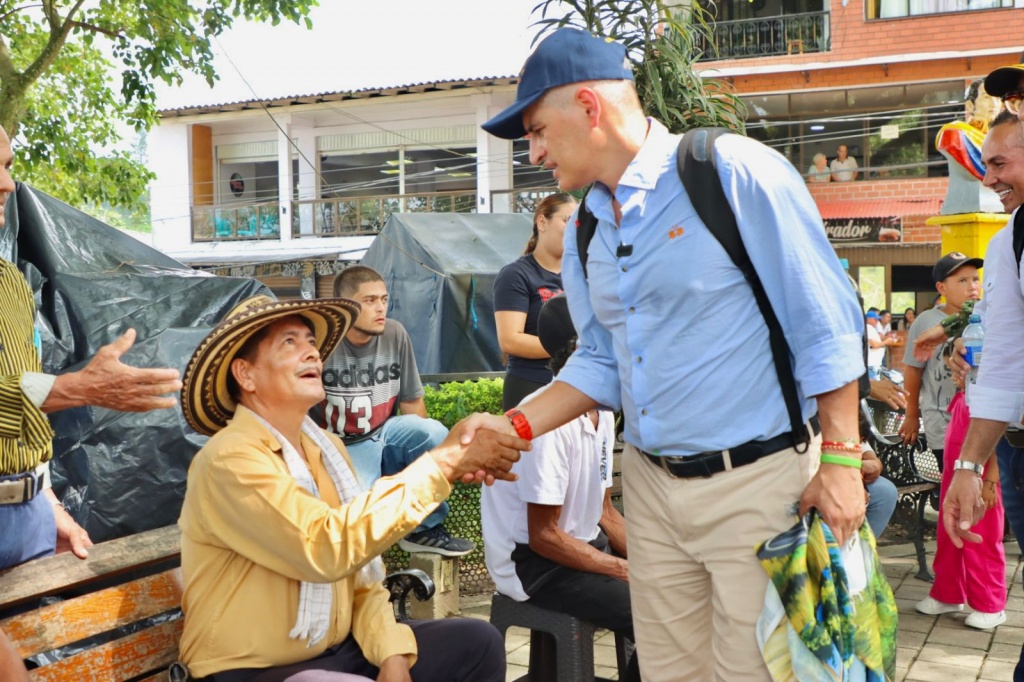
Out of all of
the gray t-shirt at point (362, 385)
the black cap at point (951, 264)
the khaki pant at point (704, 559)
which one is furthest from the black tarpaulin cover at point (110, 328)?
the black cap at point (951, 264)

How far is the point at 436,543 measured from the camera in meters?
5.25

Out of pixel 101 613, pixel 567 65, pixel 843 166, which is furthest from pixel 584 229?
pixel 843 166

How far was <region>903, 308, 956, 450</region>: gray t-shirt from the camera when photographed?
6453mm

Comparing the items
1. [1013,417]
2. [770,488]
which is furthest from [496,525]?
[1013,417]

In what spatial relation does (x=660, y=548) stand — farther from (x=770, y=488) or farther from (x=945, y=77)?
(x=945, y=77)

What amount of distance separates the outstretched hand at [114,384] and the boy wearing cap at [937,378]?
16.4ft

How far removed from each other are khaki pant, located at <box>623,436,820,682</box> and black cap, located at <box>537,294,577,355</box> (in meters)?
1.09

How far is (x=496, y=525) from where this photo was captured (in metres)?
3.76

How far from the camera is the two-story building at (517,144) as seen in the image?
21688mm

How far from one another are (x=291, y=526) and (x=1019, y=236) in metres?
2.34

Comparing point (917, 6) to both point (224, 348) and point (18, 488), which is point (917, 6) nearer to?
point (224, 348)

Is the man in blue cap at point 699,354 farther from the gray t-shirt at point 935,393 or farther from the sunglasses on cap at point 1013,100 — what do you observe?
the gray t-shirt at point 935,393

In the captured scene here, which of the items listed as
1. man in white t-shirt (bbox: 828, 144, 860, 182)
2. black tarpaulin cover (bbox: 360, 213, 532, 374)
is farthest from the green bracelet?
man in white t-shirt (bbox: 828, 144, 860, 182)

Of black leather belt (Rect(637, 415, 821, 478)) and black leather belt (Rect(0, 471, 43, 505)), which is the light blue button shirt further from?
black leather belt (Rect(0, 471, 43, 505))
